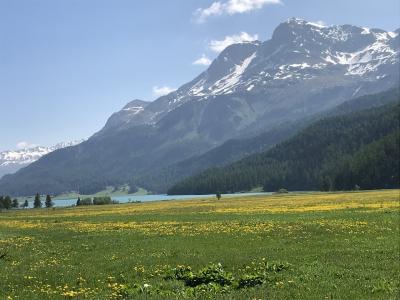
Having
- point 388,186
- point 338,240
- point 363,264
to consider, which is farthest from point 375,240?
point 388,186

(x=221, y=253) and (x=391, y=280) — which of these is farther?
(x=221, y=253)

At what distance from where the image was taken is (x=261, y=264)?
84.3 ft

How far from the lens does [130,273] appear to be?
82.2 ft

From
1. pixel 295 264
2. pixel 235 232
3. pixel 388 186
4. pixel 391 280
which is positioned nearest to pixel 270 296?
pixel 391 280

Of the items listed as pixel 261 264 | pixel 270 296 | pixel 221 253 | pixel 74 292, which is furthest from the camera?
pixel 221 253

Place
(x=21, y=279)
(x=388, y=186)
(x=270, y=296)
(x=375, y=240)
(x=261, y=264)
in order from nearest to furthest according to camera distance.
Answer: (x=270, y=296)
(x=21, y=279)
(x=261, y=264)
(x=375, y=240)
(x=388, y=186)

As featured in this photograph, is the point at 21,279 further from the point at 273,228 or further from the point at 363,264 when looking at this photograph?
the point at 273,228

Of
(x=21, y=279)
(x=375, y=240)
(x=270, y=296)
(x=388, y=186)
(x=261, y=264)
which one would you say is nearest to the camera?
(x=270, y=296)

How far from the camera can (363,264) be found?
2505 cm

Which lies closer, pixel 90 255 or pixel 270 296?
pixel 270 296

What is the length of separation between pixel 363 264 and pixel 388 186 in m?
184

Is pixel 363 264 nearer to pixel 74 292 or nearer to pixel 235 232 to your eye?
pixel 74 292

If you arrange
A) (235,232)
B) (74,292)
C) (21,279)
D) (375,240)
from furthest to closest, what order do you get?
1. (235,232)
2. (375,240)
3. (21,279)
4. (74,292)

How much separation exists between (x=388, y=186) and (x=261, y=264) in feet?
609
